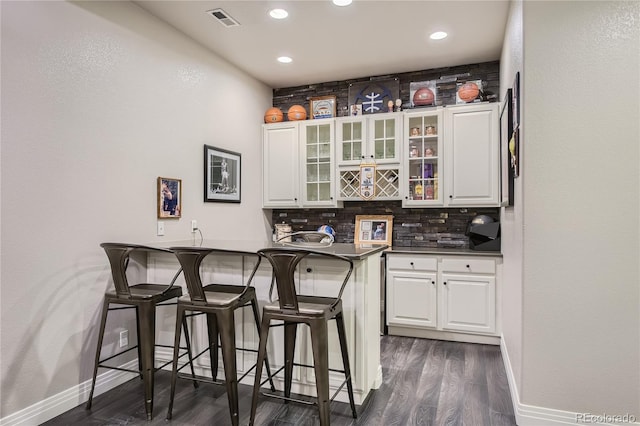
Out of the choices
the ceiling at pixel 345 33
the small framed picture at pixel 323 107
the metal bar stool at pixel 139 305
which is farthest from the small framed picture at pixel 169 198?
the small framed picture at pixel 323 107

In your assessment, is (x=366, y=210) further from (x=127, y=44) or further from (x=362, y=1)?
(x=127, y=44)

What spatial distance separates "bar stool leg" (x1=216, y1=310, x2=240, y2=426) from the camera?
219 centimetres

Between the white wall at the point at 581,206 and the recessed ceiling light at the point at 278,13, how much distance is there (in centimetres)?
172

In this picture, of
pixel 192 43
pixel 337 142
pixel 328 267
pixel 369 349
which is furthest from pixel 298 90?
pixel 369 349

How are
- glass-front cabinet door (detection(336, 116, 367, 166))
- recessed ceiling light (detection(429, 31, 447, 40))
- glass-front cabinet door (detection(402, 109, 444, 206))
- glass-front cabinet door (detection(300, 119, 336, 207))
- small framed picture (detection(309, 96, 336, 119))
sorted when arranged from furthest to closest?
small framed picture (detection(309, 96, 336, 119)) → glass-front cabinet door (detection(300, 119, 336, 207)) → glass-front cabinet door (detection(336, 116, 367, 166)) → glass-front cabinet door (detection(402, 109, 444, 206)) → recessed ceiling light (detection(429, 31, 447, 40))

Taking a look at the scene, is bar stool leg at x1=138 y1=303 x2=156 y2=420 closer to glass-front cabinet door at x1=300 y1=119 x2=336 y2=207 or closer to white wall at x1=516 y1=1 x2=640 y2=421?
white wall at x1=516 y1=1 x2=640 y2=421

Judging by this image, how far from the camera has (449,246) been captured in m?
4.27

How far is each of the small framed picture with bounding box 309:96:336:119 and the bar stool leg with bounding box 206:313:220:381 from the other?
2862mm

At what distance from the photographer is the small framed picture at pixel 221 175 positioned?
3770 millimetres

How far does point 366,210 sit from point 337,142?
868 mm

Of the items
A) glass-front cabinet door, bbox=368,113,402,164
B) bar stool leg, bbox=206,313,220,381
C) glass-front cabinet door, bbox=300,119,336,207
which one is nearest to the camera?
bar stool leg, bbox=206,313,220,381

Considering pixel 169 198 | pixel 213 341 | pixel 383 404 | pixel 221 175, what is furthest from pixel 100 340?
pixel 221 175

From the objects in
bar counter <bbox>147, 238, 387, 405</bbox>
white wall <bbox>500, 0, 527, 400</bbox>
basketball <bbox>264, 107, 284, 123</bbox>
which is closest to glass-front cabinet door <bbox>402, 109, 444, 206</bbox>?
white wall <bbox>500, 0, 527, 400</bbox>

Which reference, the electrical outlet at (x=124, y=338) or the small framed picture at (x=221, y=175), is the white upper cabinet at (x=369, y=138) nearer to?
the small framed picture at (x=221, y=175)
